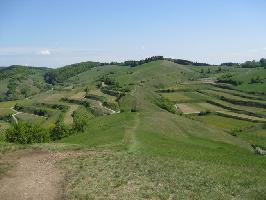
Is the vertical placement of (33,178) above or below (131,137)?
above

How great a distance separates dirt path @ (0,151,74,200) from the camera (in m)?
38.1

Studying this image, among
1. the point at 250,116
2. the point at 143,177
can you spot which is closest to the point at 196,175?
the point at 143,177

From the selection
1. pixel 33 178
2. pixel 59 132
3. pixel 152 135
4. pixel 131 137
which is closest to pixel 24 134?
pixel 59 132

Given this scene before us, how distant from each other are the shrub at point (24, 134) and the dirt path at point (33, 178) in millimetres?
43557

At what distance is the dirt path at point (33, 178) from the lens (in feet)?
125

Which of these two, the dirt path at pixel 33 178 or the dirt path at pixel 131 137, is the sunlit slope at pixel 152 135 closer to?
the dirt path at pixel 131 137

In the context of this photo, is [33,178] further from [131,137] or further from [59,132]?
[59,132]

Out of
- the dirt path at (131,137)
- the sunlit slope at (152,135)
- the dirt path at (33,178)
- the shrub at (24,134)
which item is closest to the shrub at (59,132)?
the sunlit slope at (152,135)

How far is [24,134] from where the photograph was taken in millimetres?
97875

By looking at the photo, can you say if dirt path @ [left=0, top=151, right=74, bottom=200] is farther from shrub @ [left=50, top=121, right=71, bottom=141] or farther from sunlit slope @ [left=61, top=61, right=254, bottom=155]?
shrub @ [left=50, top=121, right=71, bottom=141]

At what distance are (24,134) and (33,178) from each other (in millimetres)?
57127

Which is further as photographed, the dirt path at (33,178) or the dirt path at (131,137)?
the dirt path at (131,137)

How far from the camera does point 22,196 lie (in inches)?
1479

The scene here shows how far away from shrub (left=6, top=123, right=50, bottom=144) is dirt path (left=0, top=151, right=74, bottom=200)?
4356 cm
